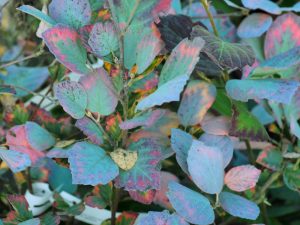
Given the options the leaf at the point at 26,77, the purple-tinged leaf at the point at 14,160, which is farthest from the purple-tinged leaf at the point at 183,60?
the leaf at the point at 26,77

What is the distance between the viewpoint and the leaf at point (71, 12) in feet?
1.19

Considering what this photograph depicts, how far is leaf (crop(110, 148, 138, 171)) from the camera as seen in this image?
349 mm

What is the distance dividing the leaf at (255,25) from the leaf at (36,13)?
20 cm

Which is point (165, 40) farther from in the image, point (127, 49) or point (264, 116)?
point (264, 116)

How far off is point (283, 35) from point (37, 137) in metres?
0.24

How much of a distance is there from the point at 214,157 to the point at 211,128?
0.23ft

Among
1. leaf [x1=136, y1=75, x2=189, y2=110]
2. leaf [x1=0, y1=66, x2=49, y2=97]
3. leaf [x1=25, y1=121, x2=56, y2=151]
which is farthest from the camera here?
leaf [x1=0, y1=66, x2=49, y2=97]

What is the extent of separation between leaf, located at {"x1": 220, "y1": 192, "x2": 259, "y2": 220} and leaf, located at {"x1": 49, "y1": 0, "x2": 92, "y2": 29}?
17 cm

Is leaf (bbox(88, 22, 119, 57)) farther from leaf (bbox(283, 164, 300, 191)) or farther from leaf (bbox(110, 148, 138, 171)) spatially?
leaf (bbox(283, 164, 300, 191))

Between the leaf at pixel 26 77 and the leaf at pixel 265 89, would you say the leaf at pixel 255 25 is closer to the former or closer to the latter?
the leaf at pixel 265 89

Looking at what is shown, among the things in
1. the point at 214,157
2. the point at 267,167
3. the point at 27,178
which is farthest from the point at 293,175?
the point at 27,178

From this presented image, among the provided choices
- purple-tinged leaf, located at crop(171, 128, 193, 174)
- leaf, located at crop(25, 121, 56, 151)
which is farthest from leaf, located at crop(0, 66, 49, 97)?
purple-tinged leaf, located at crop(171, 128, 193, 174)

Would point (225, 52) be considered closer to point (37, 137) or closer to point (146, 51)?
point (146, 51)

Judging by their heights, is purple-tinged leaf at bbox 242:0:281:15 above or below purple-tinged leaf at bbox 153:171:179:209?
above
